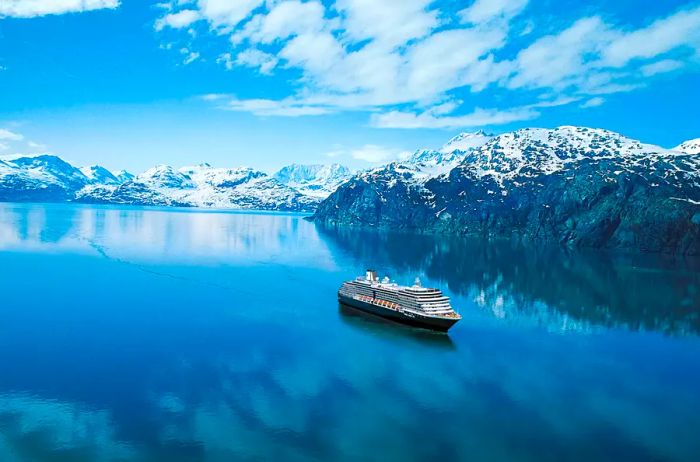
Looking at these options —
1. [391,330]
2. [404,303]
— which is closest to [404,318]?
[404,303]

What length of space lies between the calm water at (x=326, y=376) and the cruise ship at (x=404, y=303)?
2668mm

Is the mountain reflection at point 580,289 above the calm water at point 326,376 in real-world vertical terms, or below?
above

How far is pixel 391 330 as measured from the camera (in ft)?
303

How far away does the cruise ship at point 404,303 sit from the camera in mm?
90125

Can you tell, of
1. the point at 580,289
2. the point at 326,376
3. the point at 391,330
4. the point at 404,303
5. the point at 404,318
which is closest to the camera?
the point at 326,376

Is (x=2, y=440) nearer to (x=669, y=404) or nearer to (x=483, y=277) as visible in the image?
(x=669, y=404)

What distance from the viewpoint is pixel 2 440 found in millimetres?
47312

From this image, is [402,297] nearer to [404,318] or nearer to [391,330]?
[404,318]

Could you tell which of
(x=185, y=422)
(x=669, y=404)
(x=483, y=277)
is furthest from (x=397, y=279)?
(x=185, y=422)

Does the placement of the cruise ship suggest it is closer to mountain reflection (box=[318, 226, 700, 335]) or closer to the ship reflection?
the ship reflection

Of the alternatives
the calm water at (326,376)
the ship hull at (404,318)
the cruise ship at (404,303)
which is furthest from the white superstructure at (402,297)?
the calm water at (326,376)

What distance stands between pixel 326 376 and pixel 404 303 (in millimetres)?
32430

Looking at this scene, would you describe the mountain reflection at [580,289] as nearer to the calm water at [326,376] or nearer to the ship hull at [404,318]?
the calm water at [326,376]

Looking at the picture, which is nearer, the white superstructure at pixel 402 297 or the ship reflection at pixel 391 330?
the ship reflection at pixel 391 330
